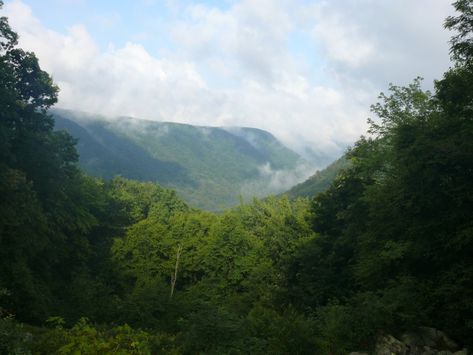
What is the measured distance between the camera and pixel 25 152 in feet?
84.5

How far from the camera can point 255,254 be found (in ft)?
150

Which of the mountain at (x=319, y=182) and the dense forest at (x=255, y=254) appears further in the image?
the mountain at (x=319, y=182)

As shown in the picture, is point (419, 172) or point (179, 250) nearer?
point (419, 172)

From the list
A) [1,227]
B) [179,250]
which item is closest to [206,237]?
[179,250]

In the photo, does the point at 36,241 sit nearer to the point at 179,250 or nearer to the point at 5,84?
the point at 5,84

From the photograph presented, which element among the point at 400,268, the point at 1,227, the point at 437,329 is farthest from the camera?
the point at 1,227

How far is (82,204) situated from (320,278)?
20.4m

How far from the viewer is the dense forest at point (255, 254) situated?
39.0 feet

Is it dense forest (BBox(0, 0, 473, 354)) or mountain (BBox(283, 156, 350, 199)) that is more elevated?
mountain (BBox(283, 156, 350, 199))

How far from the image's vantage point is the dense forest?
11891 mm

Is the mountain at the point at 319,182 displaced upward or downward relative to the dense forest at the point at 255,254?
upward

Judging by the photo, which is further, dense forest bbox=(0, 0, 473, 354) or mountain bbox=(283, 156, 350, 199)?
mountain bbox=(283, 156, 350, 199)

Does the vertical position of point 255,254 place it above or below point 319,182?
below

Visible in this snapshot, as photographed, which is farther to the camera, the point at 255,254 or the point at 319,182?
the point at 319,182
